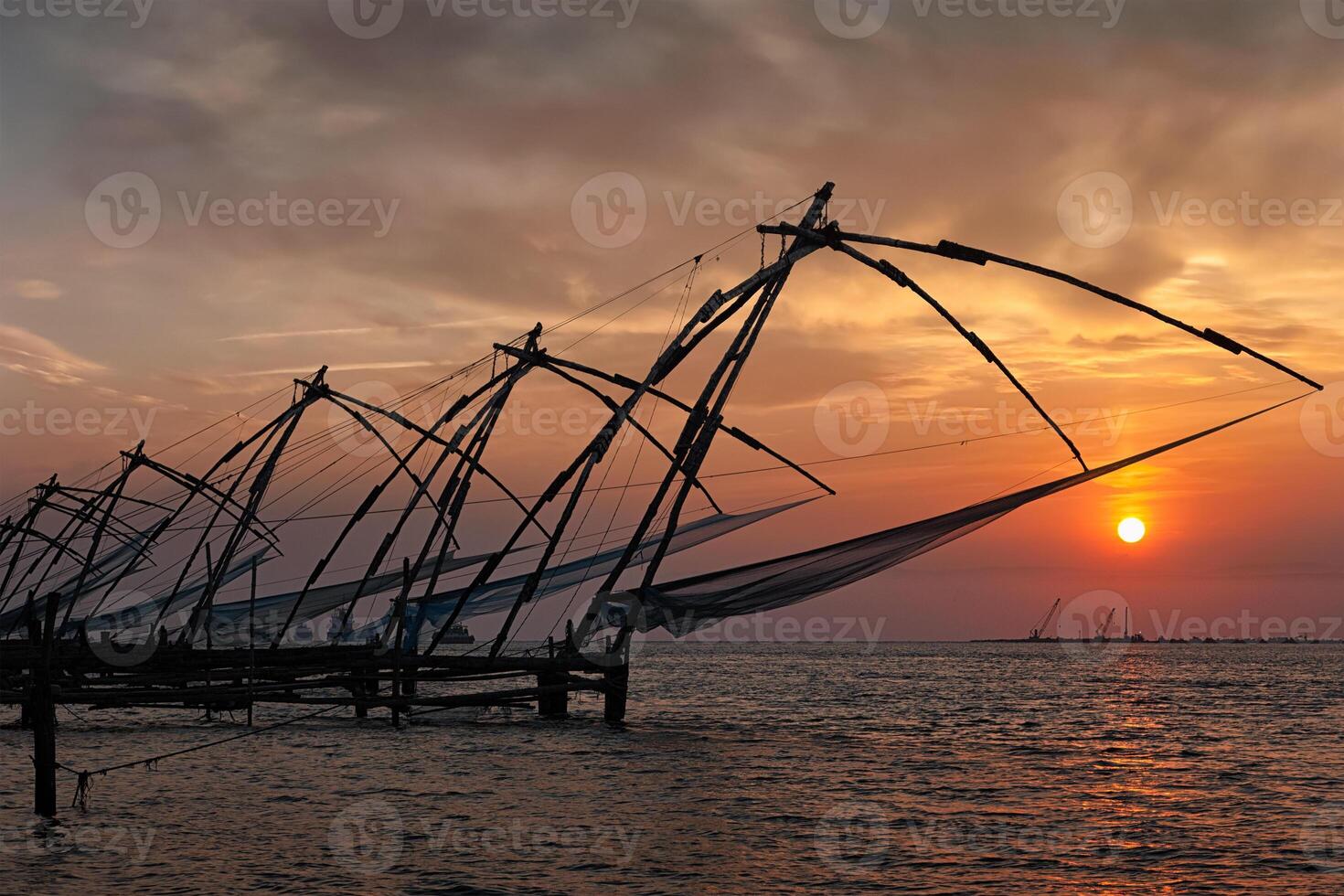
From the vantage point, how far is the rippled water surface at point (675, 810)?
1302 cm

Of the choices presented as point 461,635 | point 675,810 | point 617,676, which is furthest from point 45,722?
point 461,635

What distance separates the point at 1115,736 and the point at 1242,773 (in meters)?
8.43

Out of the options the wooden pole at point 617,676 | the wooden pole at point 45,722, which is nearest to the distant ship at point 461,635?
the wooden pole at point 617,676

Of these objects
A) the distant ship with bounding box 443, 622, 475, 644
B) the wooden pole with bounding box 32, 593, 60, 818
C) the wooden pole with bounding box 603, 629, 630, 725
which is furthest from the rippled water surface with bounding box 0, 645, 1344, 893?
the distant ship with bounding box 443, 622, 475, 644

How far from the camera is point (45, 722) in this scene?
1430cm

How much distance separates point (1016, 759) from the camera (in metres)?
24.8

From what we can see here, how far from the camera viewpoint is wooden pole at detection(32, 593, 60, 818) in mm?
14102

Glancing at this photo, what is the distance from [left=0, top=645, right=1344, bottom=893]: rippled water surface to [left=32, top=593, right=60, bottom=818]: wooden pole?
433mm

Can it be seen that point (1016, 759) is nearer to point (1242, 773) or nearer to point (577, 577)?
point (1242, 773)

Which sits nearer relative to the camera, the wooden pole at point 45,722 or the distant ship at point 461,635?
the wooden pole at point 45,722

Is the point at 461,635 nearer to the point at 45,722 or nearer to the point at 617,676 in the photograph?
the point at 617,676

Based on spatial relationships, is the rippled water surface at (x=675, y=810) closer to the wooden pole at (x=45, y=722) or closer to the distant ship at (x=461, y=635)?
the wooden pole at (x=45, y=722)

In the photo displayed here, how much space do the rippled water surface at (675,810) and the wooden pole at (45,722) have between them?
43cm

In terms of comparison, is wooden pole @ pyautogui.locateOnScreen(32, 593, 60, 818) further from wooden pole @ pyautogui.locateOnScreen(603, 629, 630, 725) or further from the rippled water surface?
wooden pole @ pyautogui.locateOnScreen(603, 629, 630, 725)
